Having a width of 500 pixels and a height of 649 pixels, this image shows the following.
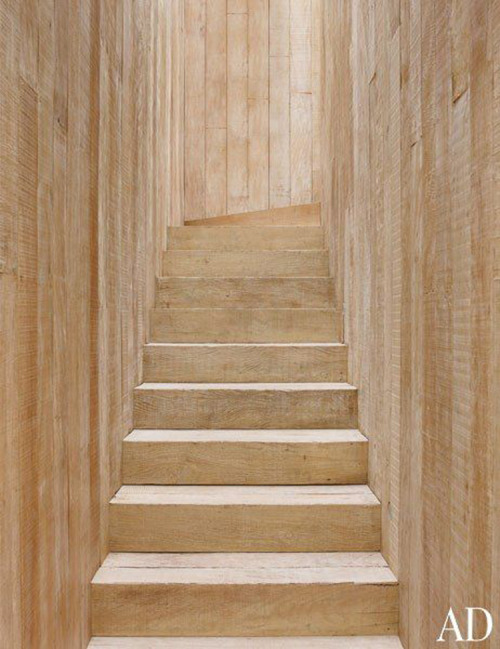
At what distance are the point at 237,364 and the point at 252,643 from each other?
3.12 feet

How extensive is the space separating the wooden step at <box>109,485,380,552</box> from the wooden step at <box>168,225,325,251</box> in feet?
4.81

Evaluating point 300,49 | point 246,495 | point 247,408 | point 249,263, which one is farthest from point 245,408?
point 300,49

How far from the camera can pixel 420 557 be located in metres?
1.22

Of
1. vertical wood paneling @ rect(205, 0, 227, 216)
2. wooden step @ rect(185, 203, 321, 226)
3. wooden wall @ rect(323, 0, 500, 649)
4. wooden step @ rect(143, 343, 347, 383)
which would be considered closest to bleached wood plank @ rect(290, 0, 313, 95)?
vertical wood paneling @ rect(205, 0, 227, 216)

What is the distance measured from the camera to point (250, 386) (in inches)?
78.9

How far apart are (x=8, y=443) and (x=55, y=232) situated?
0.42 m

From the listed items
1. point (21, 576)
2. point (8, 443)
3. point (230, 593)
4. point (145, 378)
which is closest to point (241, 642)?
point (230, 593)

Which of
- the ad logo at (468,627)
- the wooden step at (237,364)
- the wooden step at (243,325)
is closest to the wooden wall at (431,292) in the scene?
the ad logo at (468,627)

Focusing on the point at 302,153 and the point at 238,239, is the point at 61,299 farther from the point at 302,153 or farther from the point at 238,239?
the point at 302,153

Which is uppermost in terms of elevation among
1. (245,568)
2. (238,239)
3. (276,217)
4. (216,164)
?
(216,164)

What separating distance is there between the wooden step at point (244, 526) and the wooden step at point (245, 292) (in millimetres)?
998

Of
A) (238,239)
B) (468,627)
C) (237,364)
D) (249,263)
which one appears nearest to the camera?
(468,627)

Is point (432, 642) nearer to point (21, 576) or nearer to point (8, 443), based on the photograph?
point (21, 576)

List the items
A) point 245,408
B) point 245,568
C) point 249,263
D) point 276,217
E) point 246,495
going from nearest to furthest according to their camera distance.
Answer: point 245,568 → point 246,495 → point 245,408 → point 249,263 → point 276,217
